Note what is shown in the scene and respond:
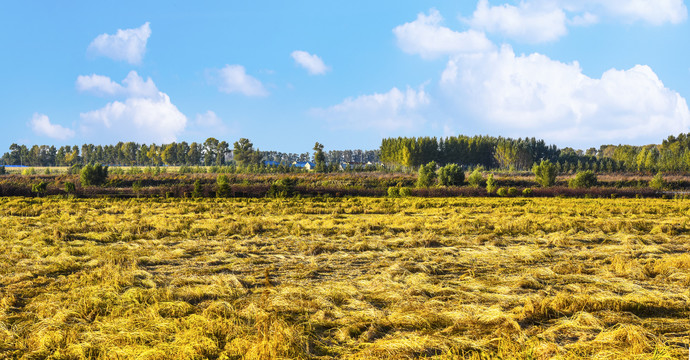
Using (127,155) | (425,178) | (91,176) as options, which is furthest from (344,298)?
(127,155)

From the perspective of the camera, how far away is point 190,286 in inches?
264

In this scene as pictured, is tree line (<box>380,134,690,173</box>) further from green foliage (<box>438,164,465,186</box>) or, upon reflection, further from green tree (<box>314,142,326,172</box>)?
green foliage (<box>438,164,465,186</box>)

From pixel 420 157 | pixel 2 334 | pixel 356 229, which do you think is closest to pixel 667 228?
pixel 356 229

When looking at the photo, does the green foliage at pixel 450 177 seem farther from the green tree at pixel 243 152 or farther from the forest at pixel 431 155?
the green tree at pixel 243 152

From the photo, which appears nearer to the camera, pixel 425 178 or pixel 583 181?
pixel 583 181

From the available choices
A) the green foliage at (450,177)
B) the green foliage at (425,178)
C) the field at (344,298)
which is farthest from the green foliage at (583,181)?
the field at (344,298)

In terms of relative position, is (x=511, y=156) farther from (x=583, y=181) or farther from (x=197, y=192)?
(x=197, y=192)

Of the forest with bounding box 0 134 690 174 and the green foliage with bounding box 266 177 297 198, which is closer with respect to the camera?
the green foliage with bounding box 266 177 297 198

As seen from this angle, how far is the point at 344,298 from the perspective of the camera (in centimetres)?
606

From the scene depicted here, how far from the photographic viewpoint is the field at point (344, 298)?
4.50 meters

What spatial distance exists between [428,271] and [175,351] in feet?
15.2

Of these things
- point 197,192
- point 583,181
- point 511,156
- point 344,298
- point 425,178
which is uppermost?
point 511,156

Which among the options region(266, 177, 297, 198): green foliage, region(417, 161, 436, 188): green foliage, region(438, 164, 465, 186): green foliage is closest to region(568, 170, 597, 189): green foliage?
region(438, 164, 465, 186): green foliage

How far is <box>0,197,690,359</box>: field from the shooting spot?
4500 millimetres
